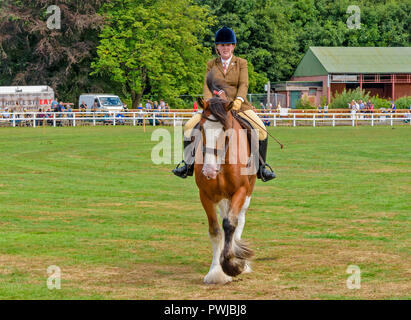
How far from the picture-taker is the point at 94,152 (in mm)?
30141

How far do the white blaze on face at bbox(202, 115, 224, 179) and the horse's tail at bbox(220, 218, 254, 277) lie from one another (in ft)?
2.23

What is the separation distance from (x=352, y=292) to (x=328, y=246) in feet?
9.91

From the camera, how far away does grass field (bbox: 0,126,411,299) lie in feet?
29.1

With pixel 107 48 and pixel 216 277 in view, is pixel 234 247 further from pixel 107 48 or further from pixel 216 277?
pixel 107 48

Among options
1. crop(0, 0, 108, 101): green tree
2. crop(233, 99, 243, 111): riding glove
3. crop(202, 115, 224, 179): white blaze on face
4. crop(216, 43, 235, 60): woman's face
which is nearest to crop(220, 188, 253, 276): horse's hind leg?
crop(202, 115, 224, 179): white blaze on face

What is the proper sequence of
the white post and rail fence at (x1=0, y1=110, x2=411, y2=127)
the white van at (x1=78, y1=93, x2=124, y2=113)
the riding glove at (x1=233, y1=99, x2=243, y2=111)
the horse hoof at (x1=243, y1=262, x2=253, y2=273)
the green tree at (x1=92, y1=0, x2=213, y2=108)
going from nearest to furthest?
the horse hoof at (x1=243, y1=262, x2=253, y2=273) < the riding glove at (x1=233, y1=99, x2=243, y2=111) < the white post and rail fence at (x1=0, y1=110, x2=411, y2=127) < the white van at (x1=78, y1=93, x2=124, y2=113) < the green tree at (x1=92, y1=0, x2=213, y2=108)

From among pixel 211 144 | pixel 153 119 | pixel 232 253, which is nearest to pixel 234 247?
pixel 232 253

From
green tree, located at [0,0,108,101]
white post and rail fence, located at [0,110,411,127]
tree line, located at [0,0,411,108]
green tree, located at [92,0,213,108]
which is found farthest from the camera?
green tree, located at [92,0,213,108]

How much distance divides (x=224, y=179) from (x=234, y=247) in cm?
84

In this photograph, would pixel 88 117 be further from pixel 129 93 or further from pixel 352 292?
pixel 352 292

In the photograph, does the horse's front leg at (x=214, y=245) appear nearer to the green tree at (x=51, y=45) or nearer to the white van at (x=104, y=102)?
the white van at (x=104, y=102)

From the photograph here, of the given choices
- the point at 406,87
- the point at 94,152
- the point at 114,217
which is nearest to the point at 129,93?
the point at 406,87

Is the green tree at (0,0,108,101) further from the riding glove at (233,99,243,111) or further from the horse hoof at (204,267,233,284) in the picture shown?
the horse hoof at (204,267,233,284)

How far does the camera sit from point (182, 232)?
42.1 feet
